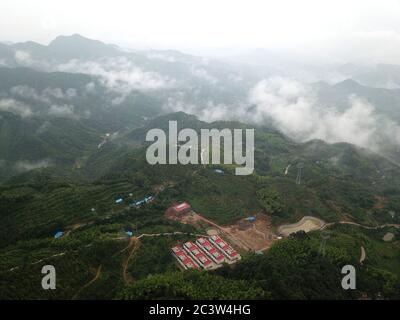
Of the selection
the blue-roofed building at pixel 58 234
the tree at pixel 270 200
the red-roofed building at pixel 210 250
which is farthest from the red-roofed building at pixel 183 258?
the tree at pixel 270 200

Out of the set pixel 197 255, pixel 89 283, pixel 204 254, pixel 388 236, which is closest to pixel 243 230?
pixel 204 254

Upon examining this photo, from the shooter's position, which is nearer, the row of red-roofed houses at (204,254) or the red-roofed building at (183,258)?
the red-roofed building at (183,258)

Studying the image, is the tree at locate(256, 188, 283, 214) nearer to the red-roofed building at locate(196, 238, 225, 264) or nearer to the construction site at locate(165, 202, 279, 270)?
the construction site at locate(165, 202, 279, 270)

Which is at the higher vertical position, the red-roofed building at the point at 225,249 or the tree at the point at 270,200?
the tree at the point at 270,200

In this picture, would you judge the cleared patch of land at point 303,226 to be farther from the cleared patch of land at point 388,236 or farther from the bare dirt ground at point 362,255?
the cleared patch of land at point 388,236

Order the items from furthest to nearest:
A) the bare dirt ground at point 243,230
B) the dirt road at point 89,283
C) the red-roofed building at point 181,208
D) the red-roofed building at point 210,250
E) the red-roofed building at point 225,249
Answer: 1. the red-roofed building at point 181,208
2. the bare dirt ground at point 243,230
3. the red-roofed building at point 225,249
4. the red-roofed building at point 210,250
5. the dirt road at point 89,283

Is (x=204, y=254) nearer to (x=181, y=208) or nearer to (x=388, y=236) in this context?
(x=181, y=208)
